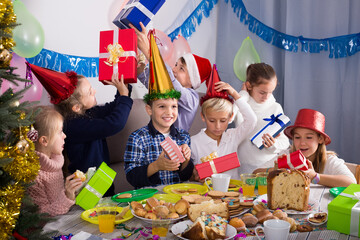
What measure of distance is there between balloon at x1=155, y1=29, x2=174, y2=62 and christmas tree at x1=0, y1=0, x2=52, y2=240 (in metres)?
2.34

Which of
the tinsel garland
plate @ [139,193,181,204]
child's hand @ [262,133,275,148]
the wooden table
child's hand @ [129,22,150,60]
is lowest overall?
the wooden table

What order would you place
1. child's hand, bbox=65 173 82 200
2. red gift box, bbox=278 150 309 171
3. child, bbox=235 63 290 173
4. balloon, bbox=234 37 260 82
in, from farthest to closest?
1. balloon, bbox=234 37 260 82
2. child, bbox=235 63 290 173
3. red gift box, bbox=278 150 309 171
4. child's hand, bbox=65 173 82 200

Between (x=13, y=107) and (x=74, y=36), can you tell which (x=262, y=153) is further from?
(x=74, y=36)

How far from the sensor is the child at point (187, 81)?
271 cm

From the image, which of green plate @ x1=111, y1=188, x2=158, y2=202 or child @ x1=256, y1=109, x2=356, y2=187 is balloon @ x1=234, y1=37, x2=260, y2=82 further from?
green plate @ x1=111, y1=188, x2=158, y2=202

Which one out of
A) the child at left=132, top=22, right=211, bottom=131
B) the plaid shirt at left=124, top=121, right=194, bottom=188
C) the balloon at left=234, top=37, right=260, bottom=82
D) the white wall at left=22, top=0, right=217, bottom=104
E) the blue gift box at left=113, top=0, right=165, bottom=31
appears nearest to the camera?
the plaid shirt at left=124, top=121, right=194, bottom=188

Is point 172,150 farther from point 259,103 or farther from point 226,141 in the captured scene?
point 259,103

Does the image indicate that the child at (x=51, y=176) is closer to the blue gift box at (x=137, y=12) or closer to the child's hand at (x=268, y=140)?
the blue gift box at (x=137, y=12)

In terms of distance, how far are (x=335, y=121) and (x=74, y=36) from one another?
9.20 ft

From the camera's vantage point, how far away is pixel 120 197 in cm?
156

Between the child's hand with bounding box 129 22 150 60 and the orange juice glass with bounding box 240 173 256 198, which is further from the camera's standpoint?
the child's hand with bounding box 129 22 150 60

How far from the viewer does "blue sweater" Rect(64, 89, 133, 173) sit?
2293mm

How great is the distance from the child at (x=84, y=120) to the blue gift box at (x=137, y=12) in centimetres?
36

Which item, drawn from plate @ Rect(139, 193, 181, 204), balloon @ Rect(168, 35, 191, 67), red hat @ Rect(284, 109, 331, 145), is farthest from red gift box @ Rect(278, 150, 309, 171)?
balloon @ Rect(168, 35, 191, 67)
